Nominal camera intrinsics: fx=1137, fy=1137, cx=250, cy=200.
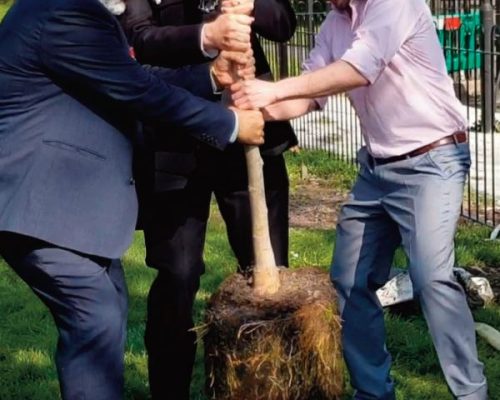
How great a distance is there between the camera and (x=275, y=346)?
363cm

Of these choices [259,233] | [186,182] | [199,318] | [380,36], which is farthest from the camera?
[199,318]

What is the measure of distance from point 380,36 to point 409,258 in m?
0.80

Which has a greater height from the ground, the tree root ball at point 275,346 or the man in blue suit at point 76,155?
the man in blue suit at point 76,155

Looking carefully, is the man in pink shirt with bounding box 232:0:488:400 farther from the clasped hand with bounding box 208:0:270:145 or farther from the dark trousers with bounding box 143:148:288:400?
the dark trousers with bounding box 143:148:288:400

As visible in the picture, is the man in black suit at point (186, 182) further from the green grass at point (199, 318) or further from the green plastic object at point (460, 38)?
the green plastic object at point (460, 38)

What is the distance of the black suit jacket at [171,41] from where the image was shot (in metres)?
4.09

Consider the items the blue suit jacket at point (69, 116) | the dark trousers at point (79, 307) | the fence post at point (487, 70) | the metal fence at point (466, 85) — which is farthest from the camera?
the fence post at point (487, 70)

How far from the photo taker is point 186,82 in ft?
13.5

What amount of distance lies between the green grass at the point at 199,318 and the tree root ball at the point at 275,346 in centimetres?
105

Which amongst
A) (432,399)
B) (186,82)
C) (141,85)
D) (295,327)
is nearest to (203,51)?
(186,82)

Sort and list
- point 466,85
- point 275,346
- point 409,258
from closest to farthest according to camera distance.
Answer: point 275,346
point 409,258
point 466,85

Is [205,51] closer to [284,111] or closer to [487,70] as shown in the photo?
[284,111]

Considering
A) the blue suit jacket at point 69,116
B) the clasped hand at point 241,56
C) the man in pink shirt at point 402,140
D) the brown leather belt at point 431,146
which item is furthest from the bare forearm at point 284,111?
the blue suit jacket at point 69,116

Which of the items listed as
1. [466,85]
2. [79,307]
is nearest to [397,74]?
[79,307]
